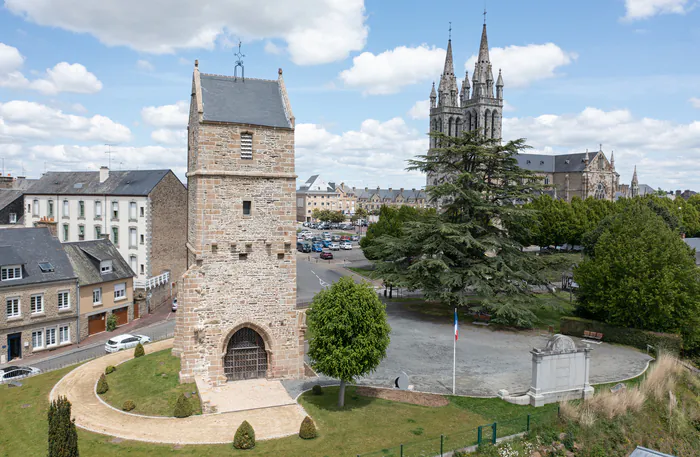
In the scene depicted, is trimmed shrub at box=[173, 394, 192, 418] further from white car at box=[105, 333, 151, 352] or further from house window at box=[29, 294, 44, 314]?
house window at box=[29, 294, 44, 314]

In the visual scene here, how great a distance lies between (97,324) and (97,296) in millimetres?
2230

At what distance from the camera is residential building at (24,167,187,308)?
47.2 meters

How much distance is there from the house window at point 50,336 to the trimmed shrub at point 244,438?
24069mm

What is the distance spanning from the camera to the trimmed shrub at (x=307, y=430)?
1834cm

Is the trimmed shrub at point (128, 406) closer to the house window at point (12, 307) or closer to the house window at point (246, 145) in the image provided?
the house window at point (246, 145)

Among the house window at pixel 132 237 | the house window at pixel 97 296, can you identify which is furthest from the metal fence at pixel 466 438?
the house window at pixel 132 237

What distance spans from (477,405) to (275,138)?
14929 mm

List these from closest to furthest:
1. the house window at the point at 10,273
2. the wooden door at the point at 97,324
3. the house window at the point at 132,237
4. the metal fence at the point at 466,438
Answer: the metal fence at the point at 466,438 < the house window at the point at 10,273 < the wooden door at the point at 97,324 < the house window at the point at 132,237

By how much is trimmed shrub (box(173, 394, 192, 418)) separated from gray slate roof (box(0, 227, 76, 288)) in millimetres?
20344

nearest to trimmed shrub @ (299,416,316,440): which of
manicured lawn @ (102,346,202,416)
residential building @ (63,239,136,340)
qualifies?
manicured lawn @ (102,346,202,416)

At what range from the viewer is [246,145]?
903 inches

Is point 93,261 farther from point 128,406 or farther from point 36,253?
point 128,406

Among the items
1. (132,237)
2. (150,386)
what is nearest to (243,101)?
(150,386)

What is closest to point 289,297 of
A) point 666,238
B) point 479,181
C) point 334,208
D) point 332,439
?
point 332,439
